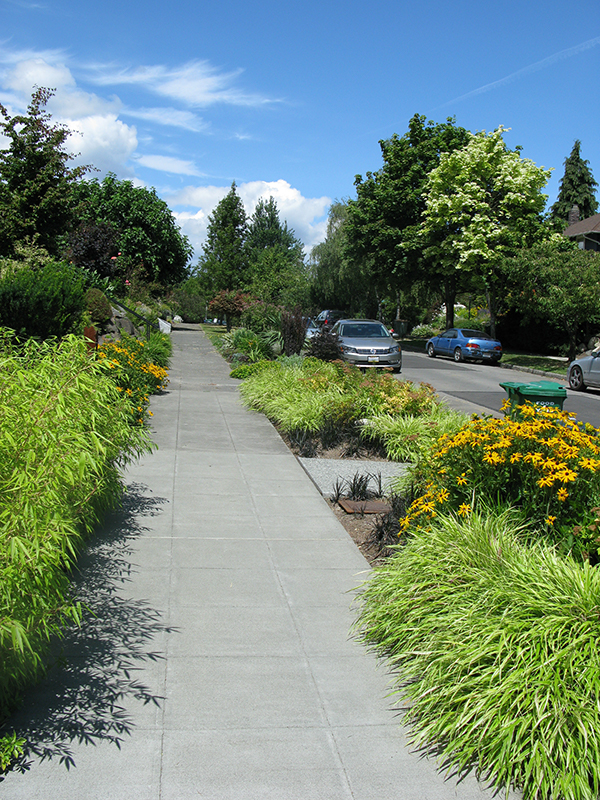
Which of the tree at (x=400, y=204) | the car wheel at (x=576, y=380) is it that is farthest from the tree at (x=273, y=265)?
the car wheel at (x=576, y=380)

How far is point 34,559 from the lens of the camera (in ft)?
9.18

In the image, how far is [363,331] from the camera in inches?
841

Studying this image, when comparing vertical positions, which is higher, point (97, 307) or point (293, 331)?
point (97, 307)

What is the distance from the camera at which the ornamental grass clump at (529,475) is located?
14.5ft

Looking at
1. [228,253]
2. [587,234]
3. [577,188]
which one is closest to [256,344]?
[228,253]

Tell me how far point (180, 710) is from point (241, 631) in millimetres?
905

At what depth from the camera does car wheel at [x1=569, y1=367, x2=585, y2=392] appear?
19312mm

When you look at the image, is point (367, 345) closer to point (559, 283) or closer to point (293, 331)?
point (293, 331)

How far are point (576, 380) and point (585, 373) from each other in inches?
21.6

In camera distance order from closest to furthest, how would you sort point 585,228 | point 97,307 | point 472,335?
point 97,307, point 472,335, point 585,228

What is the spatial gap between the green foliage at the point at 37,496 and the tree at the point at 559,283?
21777 mm

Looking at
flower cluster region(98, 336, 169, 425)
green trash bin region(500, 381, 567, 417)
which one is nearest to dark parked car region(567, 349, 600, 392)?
green trash bin region(500, 381, 567, 417)

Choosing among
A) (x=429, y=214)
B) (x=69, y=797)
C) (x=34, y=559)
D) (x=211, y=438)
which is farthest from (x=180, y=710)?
(x=429, y=214)

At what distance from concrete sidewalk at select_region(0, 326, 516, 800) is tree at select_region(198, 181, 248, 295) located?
38140 mm
